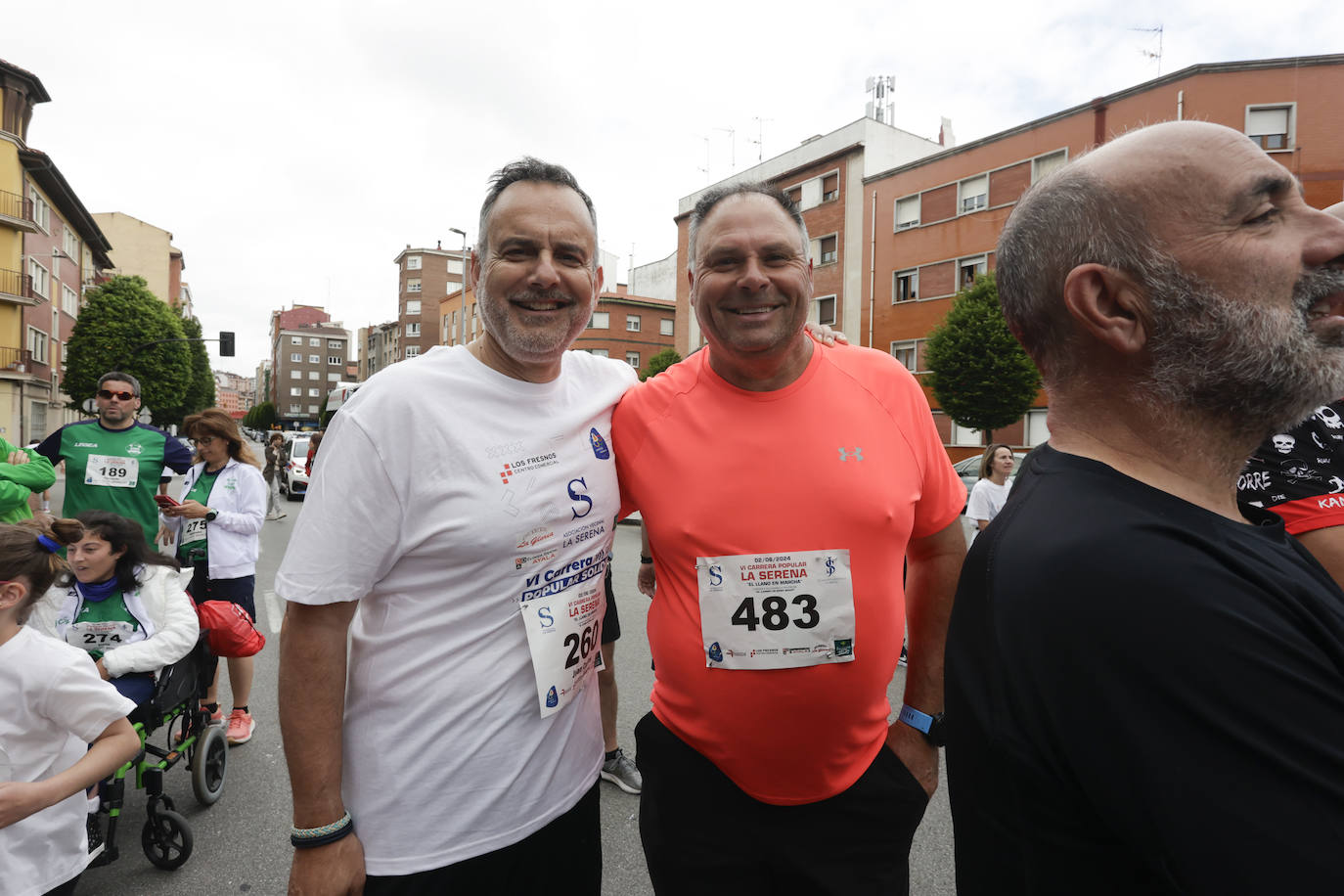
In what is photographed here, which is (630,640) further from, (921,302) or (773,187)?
A: (921,302)

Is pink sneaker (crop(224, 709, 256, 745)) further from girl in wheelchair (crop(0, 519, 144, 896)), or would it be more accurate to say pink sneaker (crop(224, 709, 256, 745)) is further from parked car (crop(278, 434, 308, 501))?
parked car (crop(278, 434, 308, 501))

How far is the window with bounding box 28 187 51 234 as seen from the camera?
105 feet

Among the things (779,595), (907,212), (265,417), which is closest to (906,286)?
(907,212)

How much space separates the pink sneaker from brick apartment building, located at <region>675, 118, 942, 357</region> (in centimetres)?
2607

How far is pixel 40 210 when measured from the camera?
33.2 m

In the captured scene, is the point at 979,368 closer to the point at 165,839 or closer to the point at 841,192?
the point at 841,192

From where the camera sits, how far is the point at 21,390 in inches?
1245

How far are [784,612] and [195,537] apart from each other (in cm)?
469

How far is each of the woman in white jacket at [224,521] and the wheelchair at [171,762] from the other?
64 centimetres

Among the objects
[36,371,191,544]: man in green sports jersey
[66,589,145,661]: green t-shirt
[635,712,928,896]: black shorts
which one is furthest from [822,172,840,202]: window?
[635,712,928,896]: black shorts

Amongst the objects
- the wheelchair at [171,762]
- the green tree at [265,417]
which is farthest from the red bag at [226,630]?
the green tree at [265,417]

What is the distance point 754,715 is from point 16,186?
136 ft

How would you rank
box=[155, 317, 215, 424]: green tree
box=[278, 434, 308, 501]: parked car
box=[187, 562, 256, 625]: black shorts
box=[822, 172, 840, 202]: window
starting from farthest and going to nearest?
box=[155, 317, 215, 424]: green tree
box=[822, 172, 840, 202]: window
box=[278, 434, 308, 501]: parked car
box=[187, 562, 256, 625]: black shorts

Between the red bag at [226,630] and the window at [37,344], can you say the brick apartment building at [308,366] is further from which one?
the red bag at [226,630]
